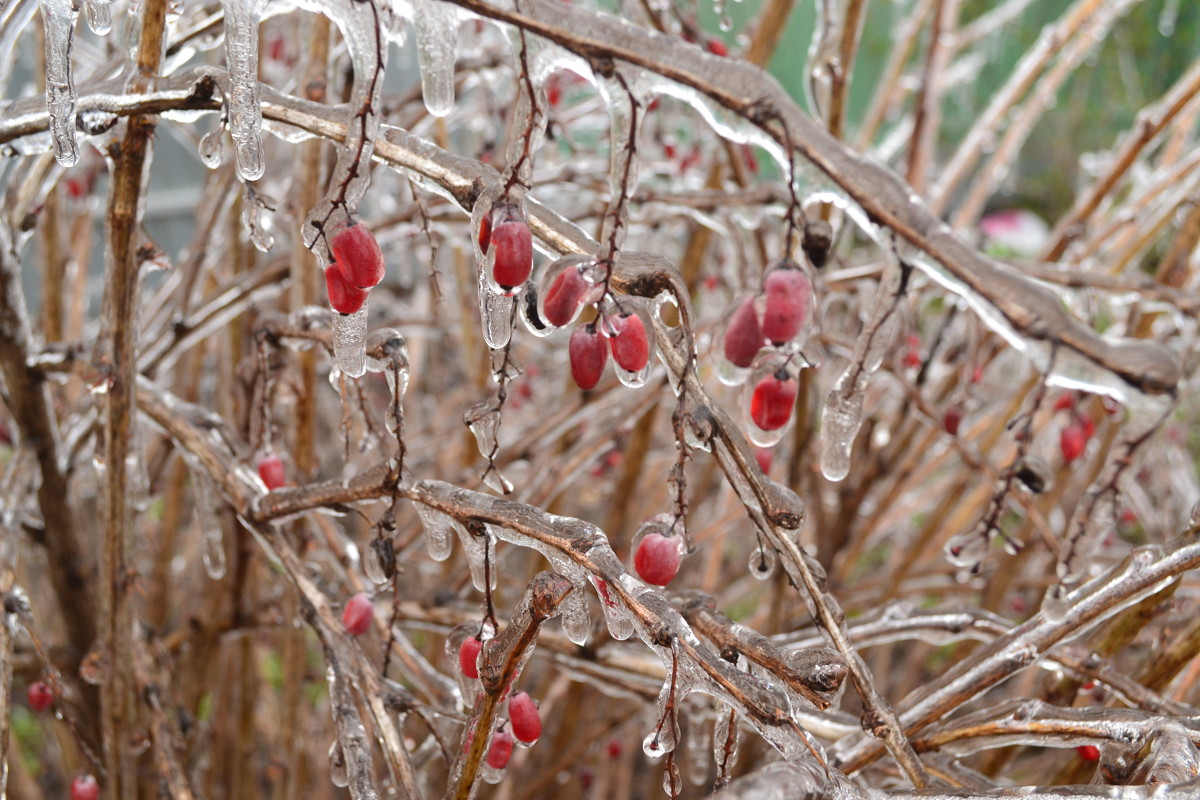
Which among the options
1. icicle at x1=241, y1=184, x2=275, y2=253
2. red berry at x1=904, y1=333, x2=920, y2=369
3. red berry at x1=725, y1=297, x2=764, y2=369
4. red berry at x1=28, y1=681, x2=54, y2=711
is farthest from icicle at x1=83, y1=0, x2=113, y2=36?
red berry at x1=904, y1=333, x2=920, y2=369

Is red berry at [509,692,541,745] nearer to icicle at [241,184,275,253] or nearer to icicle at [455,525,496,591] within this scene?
icicle at [455,525,496,591]

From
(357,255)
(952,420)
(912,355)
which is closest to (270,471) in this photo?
(357,255)

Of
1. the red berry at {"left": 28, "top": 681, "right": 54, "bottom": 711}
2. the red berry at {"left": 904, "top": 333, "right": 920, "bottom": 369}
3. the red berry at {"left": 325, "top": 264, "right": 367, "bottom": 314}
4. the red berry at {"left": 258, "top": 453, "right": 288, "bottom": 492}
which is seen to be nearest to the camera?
the red berry at {"left": 325, "top": 264, "right": 367, "bottom": 314}

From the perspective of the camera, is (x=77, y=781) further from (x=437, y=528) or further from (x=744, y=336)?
(x=744, y=336)

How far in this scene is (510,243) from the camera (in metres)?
0.47

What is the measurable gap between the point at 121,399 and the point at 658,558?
445 mm

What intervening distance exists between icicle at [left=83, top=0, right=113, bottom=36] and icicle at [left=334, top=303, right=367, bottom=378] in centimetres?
23

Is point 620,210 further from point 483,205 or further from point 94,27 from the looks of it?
point 94,27

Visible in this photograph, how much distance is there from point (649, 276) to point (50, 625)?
1.90 metres

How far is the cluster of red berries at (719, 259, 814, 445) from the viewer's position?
0.45m

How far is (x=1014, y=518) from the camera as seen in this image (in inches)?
157

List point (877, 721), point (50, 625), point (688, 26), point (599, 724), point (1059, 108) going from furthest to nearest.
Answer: point (1059, 108) → point (50, 625) → point (599, 724) → point (688, 26) → point (877, 721)

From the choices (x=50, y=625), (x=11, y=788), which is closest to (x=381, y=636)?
(x=11, y=788)

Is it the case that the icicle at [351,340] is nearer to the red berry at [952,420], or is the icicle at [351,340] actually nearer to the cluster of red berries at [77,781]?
the cluster of red berries at [77,781]
